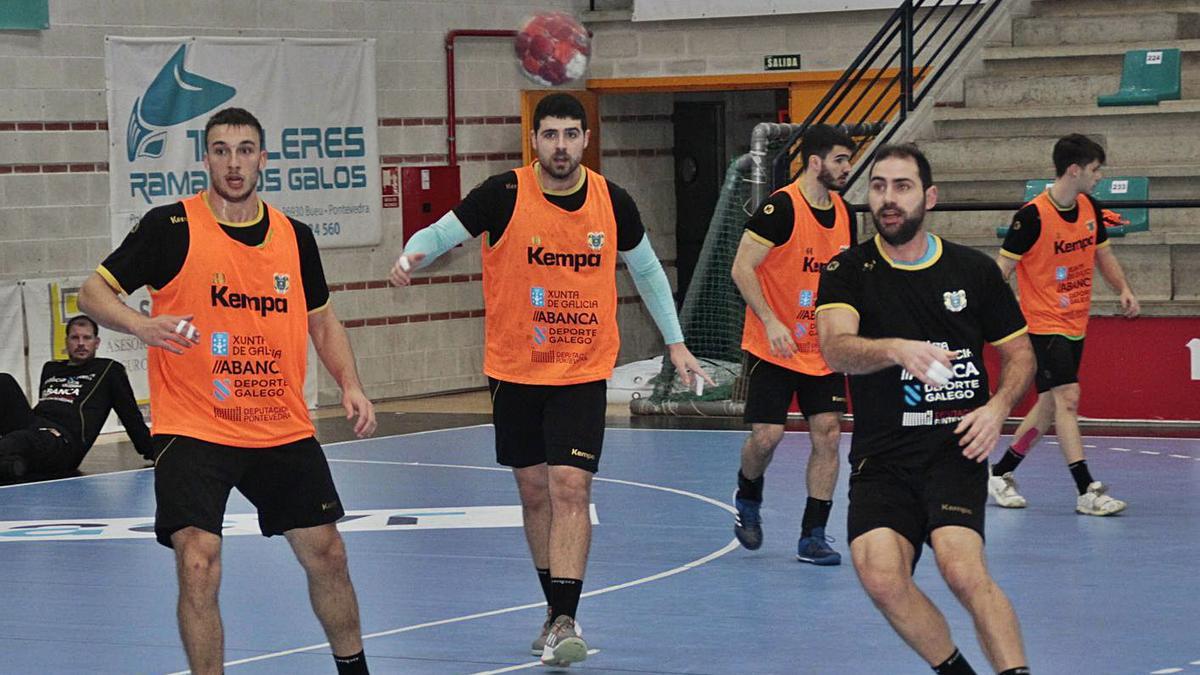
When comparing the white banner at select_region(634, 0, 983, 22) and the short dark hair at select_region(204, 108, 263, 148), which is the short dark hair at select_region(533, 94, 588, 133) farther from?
the white banner at select_region(634, 0, 983, 22)

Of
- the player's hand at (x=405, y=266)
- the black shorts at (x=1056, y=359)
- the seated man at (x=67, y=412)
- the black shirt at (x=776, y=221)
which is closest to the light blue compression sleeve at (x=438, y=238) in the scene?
the player's hand at (x=405, y=266)

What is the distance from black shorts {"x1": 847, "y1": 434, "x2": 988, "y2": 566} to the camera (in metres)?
5.98

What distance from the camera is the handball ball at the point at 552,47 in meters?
18.3

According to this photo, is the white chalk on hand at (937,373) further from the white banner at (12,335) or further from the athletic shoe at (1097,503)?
the white banner at (12,335)

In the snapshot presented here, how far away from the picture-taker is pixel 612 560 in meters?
9.88

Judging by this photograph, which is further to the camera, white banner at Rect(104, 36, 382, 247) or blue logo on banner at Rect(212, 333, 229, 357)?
white banner at Rect(104, 36, 382, 247)

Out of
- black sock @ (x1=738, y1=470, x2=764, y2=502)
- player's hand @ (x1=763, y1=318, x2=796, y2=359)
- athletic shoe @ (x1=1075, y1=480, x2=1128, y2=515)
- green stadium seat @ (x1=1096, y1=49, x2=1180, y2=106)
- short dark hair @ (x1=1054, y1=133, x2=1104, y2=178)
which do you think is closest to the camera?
player's hand @ (x1=763, y1=318, x2=796, y2=359)

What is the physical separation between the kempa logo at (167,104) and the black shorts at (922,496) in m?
11.9

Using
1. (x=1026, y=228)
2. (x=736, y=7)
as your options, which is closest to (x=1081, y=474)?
(x=1026, y=228)

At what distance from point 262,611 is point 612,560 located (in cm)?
191

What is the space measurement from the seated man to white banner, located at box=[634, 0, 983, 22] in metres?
7.98

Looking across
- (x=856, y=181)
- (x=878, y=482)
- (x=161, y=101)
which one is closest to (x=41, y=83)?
(x=161, y=101)

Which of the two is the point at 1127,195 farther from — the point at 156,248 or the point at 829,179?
the point at 156,248

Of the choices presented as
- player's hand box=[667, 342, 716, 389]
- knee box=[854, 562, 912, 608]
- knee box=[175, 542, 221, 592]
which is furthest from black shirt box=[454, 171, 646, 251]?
knee box=[854, 562, 912, 608]
